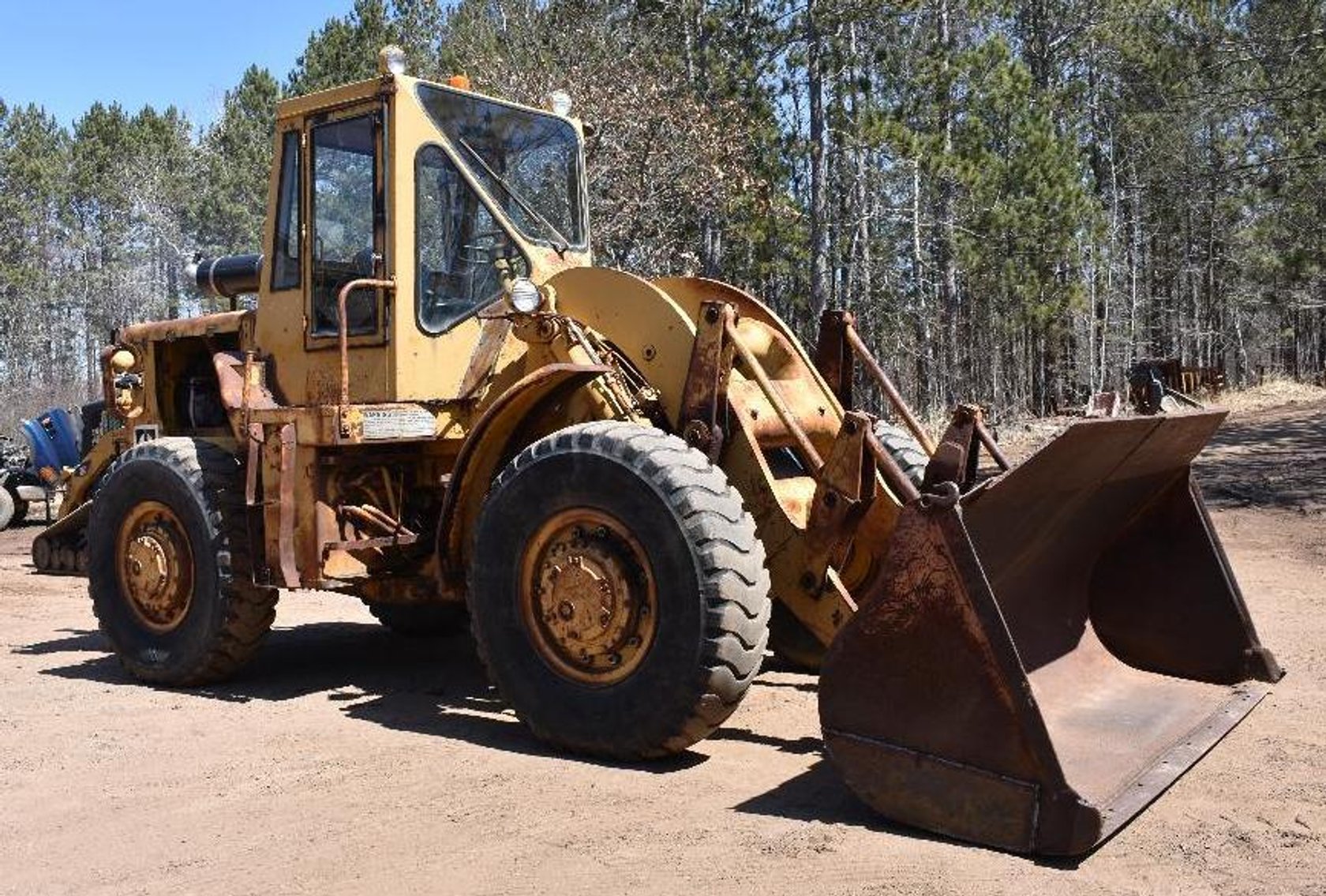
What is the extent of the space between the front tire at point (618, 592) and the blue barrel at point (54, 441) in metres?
12.6

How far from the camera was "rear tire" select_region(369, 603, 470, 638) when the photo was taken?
8094mm

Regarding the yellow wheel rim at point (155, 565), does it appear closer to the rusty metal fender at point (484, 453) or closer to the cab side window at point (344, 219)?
the cab side window at point (344, 219)

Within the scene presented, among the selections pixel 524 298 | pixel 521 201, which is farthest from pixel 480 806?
pixel 521 201

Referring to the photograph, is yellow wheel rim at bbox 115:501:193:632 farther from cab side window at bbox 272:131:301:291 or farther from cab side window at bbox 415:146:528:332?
cab side window at bbox 415:146:528:332

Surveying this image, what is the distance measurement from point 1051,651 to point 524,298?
2.69 m

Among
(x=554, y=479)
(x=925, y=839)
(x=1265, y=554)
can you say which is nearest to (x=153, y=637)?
(x=554, y=479)

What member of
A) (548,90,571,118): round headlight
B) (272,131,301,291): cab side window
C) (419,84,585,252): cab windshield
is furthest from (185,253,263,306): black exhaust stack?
(548,90,571,118): round headlight

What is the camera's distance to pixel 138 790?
16.1 ft

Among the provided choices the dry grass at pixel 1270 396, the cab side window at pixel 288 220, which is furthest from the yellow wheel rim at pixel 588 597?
the dry grass at pixel 1270 396

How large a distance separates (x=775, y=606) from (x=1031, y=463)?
2.45 m

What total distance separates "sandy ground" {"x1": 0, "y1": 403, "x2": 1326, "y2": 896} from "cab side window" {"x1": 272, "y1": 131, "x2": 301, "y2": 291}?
7.19 feet

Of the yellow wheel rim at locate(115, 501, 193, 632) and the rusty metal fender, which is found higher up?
the rusty metal fender

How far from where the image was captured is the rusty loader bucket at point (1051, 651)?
12.7 ft

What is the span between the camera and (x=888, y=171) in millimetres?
27156
